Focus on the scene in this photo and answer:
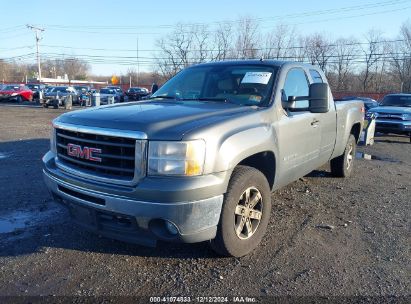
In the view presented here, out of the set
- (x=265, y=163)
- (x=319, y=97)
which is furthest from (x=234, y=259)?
(x=319, y=97)

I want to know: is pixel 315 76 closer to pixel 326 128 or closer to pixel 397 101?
pixel 326 128

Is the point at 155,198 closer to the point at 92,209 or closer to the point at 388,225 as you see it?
the point at 92,209

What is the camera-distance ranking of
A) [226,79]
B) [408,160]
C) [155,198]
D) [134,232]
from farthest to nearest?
[408,160]
[226,79]
[134,232]
[155,198]

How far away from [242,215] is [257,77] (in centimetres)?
166

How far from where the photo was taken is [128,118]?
3285 mm

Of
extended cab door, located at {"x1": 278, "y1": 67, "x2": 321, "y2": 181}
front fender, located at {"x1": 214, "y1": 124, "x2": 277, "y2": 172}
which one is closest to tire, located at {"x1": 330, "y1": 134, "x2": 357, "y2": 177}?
extended cab door, located at {"x1": 278, "y1": 67, "x2": 321, "y2": 181}

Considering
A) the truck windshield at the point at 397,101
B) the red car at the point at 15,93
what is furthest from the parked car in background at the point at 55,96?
the truck windshield at the point at 397,101

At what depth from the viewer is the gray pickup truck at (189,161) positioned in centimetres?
301

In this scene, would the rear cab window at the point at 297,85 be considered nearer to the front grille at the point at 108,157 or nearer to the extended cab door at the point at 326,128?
the extended cab door at the point at 326,128

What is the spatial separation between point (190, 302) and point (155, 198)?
2.74ft

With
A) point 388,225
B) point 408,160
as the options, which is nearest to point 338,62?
point 408,160

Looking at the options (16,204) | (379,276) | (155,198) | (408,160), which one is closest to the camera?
(155,198)

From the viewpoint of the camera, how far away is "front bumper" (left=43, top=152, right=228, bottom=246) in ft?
9.77

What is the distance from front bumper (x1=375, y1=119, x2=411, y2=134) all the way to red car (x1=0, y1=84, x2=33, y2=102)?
3229cm
